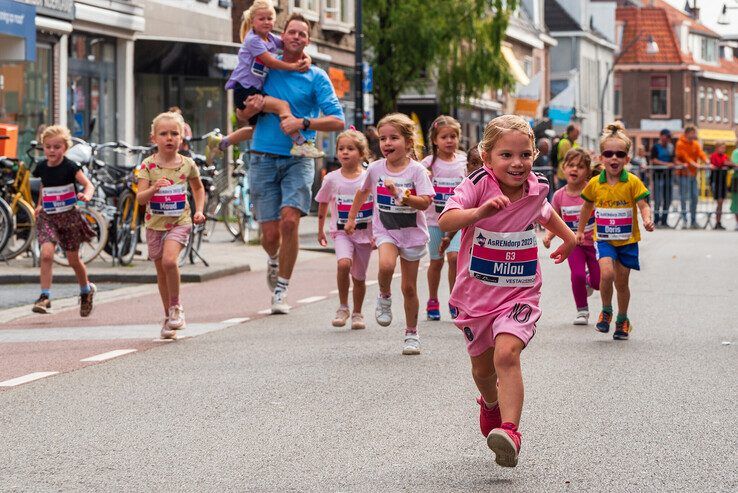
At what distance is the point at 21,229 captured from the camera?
17.9m

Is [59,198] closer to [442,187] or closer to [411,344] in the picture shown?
[442,187]

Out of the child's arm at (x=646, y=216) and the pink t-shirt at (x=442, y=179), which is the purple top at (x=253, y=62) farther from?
the child's arm at (x=646, y=216)

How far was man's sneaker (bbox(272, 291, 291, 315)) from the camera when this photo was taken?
13.0m

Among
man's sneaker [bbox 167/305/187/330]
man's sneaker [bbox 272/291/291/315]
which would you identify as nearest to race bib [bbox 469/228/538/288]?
man's sneaker [bbox 167/305/187/330]

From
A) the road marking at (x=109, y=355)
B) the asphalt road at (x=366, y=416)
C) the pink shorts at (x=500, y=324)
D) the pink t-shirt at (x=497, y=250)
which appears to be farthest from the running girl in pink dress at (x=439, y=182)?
the pink shorts at (x=500, y=324)

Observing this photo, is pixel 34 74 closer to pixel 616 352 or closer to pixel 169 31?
pixel 169 31

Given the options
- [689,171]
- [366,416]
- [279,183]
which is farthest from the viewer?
[689,171]

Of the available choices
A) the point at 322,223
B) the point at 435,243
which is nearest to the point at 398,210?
the point at 322,223

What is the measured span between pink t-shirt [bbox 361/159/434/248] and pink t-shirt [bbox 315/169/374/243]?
45.0 inches

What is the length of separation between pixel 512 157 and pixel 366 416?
5.72ft

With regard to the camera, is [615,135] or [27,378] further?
[615,135]

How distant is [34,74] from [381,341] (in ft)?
58.2

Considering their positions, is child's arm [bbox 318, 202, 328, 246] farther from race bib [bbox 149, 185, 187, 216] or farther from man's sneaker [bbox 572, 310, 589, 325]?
man's sneaker [bbox 572, 310, 589, 325]

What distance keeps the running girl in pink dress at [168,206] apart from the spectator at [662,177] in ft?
73.7
